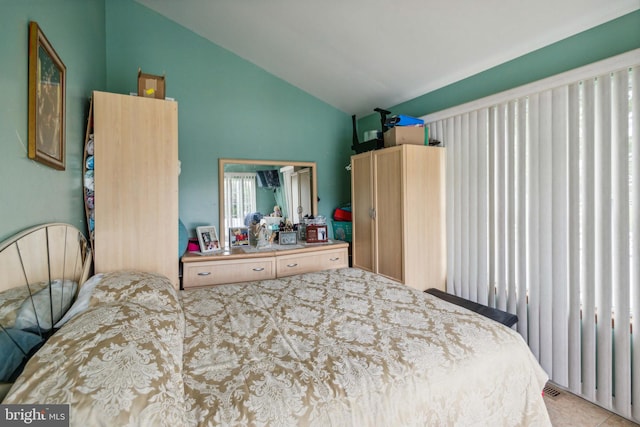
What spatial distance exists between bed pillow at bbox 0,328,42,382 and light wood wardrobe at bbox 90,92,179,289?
1.00 meters

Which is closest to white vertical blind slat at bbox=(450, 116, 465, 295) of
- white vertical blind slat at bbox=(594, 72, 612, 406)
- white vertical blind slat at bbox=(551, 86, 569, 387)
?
white vertical blind slat at bbox=(551, 86, 569, 387)

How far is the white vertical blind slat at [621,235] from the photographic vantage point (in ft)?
5.31

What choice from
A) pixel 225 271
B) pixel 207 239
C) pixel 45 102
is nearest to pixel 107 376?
pixel 45 102

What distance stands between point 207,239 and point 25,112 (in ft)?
6.12

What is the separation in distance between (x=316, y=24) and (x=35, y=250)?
93.3 inches

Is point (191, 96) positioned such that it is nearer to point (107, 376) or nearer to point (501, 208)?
point (107, 376)

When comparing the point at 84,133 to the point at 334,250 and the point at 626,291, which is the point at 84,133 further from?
the point at 626,291

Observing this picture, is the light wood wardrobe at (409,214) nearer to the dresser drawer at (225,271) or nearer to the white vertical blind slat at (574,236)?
the white vertical blind slat at (574,236)

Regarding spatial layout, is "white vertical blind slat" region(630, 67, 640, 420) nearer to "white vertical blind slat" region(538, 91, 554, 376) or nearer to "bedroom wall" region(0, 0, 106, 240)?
"white vertical blind slat" region(538, 91, 554, 376)

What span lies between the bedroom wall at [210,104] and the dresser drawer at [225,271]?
594 mm

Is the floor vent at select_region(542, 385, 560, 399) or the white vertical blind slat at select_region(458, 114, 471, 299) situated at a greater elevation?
the white vertical blind slat at select_region(458, 114, 471, 299)

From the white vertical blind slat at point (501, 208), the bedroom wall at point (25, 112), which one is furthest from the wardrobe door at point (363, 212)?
the bedroom wall at point (25, 112)

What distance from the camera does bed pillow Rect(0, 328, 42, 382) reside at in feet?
2.38

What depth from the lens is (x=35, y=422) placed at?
594mm
